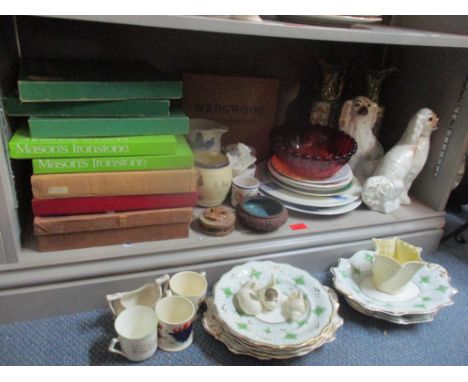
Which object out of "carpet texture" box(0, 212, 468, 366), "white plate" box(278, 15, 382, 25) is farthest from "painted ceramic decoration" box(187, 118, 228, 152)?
"carpet texture" box(0, 212, 468, 366)

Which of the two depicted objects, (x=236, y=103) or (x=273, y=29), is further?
(x=236, y=103)

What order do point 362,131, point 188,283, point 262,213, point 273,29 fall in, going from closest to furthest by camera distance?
1. point 273,29
2. point 188,283
3. point 262,213
4. point 362,131

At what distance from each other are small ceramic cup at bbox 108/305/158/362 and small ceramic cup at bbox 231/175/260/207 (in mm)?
303

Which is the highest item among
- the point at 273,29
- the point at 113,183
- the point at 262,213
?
the point at 273,29

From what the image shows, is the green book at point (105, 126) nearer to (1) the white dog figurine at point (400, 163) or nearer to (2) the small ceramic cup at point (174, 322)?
(2) the small ceramic cup at point (174, 322)

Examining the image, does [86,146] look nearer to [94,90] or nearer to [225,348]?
[94,90]

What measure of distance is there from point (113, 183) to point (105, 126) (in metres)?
0.09

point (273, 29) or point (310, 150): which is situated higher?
point (273, 29)

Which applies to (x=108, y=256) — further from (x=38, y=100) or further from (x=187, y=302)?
(x=38, y=100)

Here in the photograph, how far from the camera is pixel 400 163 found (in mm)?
826

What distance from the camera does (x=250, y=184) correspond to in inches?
32.3

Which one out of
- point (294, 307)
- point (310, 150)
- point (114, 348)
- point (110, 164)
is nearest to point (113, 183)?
point (110, 164)

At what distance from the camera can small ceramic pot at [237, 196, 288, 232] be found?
0.73 meters

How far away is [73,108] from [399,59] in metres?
0.77
